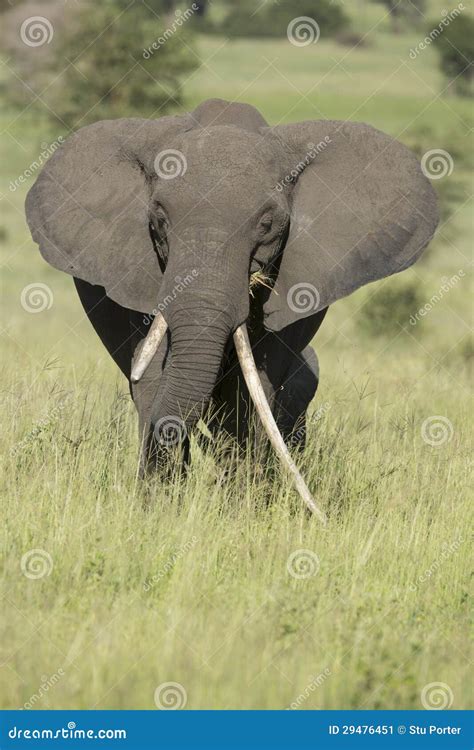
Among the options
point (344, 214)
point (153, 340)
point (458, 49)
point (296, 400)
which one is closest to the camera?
point (153, 340)

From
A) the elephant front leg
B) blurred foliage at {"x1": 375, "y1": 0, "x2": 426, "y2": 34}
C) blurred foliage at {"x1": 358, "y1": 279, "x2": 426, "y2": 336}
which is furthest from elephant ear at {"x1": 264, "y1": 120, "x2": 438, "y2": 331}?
blurred foliage at {"x1": 375, "y1": 0, "x2": 426, "y2": 34}

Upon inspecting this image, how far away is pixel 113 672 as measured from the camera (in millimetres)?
4957

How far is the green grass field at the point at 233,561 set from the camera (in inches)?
199

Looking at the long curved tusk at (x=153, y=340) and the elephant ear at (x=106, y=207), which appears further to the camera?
the elephant ear at (x=106, y=207)

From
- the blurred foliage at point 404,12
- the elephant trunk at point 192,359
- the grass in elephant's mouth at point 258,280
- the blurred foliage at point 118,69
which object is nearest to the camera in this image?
the elephant trunk at point 192,359

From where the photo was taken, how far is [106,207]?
7746mm

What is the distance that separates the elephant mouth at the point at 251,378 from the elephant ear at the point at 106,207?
332 mm

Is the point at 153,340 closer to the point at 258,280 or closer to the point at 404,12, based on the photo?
the point at 258,280

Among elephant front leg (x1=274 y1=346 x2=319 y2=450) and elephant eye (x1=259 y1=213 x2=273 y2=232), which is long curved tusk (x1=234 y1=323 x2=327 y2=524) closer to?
elephant eye (x1=259 y1=213 x2=273 y2=232)

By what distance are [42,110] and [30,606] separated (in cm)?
3324

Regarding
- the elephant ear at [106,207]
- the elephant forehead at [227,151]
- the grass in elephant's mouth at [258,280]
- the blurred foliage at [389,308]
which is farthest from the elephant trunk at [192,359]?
the blurred foliage at [389,308]

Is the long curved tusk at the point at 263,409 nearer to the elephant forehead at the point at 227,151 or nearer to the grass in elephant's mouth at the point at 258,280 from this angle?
the grass in elephant's mouth at the point at 258,280

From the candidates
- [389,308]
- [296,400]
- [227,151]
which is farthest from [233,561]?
[389,308]

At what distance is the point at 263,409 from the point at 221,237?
2.98 feet
